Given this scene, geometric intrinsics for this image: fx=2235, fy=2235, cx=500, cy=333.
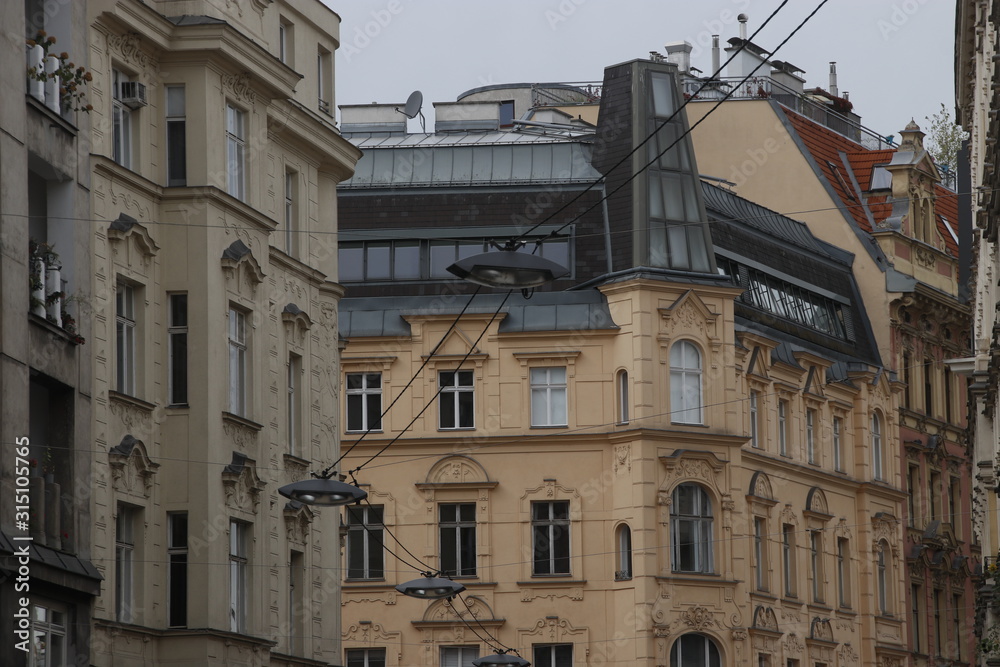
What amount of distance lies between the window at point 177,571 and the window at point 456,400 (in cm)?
2136

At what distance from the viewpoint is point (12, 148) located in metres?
28.4

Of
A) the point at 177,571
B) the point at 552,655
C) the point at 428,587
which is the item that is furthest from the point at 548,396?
the point at 177,571

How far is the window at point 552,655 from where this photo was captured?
5344 cm

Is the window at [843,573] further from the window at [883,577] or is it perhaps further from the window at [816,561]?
the window at [883,577]

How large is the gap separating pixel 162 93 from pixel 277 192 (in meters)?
3.95

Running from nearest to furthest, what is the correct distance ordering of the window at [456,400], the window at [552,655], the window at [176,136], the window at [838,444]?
the window at [176,136]
the window at [552,655]
the window at [456,400]
the window at [838,444]

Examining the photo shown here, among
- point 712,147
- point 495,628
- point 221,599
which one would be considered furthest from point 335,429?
point 712,147

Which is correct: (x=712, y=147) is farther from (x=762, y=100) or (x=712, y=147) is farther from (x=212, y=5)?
(x=212, y=5)

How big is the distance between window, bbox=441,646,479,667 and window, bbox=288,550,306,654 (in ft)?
49.8

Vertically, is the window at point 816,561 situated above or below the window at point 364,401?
below

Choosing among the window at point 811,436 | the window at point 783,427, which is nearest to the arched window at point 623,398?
the window at point 783,427

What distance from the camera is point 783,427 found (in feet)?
194

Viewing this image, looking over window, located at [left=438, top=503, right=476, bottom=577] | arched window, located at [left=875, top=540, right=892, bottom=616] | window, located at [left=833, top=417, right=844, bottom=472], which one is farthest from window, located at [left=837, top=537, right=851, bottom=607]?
window, located at [left=438, top=503, right=476, bottom=577]

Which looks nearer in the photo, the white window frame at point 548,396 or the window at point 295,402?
the window at point 295,402
